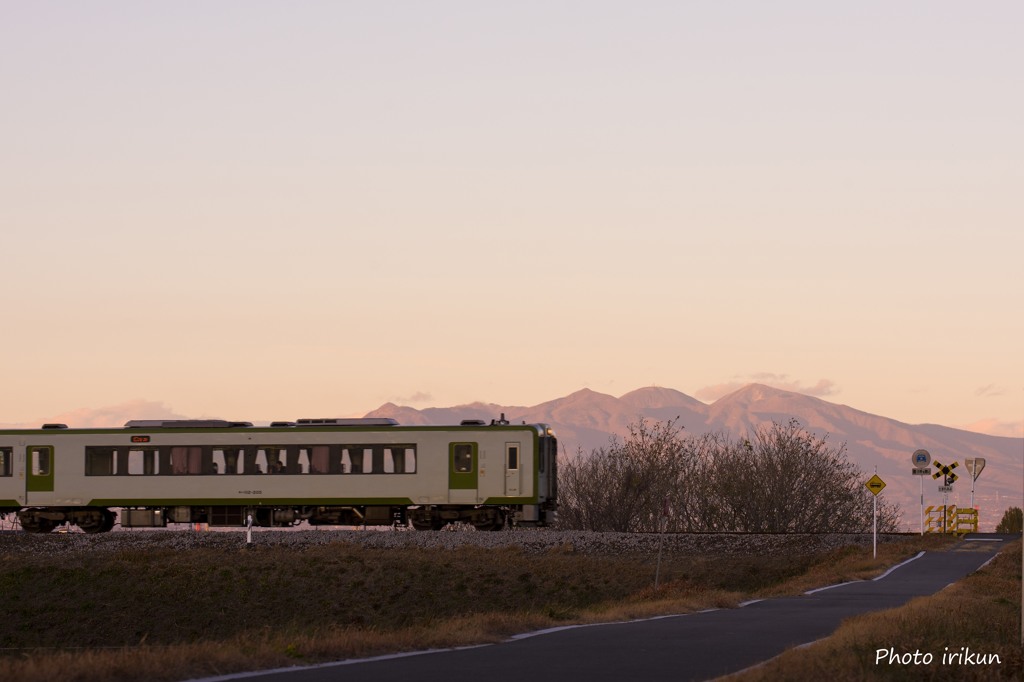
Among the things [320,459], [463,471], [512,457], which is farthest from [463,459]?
[320,459]

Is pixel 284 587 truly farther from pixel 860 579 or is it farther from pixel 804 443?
pixel 804 443

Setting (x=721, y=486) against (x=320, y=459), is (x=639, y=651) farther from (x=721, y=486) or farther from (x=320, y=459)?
(x=721, y=486)

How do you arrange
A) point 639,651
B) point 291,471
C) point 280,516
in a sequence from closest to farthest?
point 639,651 < point 291,471 < point 280,516

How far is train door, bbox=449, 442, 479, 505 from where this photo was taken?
4491 centimetres

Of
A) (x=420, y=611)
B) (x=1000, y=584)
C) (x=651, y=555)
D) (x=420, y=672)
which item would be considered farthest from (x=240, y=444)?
(x=420, y=672)

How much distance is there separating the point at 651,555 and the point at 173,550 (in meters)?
14.3

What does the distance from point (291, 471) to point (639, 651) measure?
29.5m

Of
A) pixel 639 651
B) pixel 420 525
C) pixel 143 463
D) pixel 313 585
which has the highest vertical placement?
pixel 143 463

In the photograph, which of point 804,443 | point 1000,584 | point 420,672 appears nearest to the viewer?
point 420,672

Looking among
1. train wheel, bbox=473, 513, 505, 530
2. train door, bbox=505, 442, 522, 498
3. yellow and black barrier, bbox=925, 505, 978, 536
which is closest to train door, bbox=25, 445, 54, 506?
train wheel, bbox=473, 513, 505, 530

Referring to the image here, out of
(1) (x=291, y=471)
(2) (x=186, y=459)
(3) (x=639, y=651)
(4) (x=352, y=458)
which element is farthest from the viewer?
(2) (x=186, y=459)

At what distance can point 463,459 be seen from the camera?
4491 cm

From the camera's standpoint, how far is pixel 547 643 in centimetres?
1870

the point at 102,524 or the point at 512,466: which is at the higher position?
the point at 512,466
